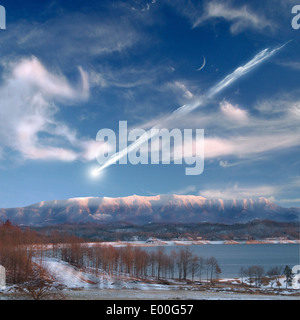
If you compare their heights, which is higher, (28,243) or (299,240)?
(28,243)

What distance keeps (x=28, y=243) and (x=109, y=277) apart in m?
15.1

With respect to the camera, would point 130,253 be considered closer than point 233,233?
Yes

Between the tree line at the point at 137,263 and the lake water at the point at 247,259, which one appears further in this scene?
the lake water at the point at 247,259

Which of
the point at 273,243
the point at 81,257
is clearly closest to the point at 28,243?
the point at 81,257

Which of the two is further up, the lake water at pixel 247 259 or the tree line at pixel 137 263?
the tree line at pixel 137 263

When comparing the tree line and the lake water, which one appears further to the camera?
the lake water

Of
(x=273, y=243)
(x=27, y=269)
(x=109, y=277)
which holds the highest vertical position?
(x=27, y=269)

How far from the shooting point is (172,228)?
199875 millimetres

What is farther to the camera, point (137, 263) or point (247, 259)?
point (247, 259)

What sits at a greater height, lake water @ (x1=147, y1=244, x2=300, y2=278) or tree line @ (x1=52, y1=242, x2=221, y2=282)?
tree line @ (x1=52, y1=242, x2=221, y2=282)

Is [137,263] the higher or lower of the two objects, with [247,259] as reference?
higher
